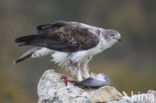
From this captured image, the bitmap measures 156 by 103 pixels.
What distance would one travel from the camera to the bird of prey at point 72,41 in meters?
7.28

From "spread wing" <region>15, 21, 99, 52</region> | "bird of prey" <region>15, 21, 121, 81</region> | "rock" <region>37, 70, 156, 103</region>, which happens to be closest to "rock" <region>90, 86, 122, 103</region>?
Result: "rock" <region>37, 70, 156, 103</region>

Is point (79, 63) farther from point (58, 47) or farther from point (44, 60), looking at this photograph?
point (44, 60)

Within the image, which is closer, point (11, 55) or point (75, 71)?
point (75, 71)

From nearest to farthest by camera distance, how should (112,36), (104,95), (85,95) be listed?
(104,95)
(85,95)
(112,36)

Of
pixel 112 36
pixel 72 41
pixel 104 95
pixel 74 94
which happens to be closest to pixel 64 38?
pixel 72 41

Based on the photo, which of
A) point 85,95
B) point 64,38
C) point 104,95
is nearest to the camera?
point 104,95

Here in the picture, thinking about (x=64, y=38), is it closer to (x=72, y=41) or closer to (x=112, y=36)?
(x=72, y=41)

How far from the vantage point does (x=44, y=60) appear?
41.5ft

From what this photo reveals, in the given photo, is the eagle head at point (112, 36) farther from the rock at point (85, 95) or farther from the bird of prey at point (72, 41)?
the rock at point (85, 95)

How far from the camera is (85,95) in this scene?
6492mm

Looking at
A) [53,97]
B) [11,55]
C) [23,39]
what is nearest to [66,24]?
[23,39]

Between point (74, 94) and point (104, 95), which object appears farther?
point (74, 94)

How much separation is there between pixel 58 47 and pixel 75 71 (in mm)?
438

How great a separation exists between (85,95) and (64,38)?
1206 millimetres
